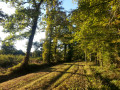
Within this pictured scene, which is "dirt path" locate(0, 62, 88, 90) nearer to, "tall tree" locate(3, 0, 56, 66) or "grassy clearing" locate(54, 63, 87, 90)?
"grassy clearing" locate(54, 63, 87, 90)

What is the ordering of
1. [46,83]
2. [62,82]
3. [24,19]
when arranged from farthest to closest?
[24,19] → [62,82] → [46,83]

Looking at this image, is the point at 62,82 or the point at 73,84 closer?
the point at 73,84

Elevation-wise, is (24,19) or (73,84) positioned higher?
(24,19)

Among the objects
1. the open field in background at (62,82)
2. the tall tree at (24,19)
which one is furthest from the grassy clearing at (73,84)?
the tall tree at (24,19)

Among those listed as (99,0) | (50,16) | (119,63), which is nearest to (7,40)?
(50,16)

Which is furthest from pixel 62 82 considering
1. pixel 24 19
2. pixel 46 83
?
pixel 24 19

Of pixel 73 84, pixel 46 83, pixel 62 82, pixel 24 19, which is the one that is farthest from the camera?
pixel 24 19

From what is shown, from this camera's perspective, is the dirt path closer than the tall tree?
Yes

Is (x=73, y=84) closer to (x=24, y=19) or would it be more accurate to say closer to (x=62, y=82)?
(x=62, y=82)

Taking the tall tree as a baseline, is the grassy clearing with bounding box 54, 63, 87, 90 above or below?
below

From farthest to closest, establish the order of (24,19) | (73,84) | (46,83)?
(24,19), (46,83), (73,84)

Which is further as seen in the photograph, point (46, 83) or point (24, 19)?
point (24, 19)

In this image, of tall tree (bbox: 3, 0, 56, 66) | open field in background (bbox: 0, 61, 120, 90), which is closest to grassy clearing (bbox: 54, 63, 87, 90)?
open field in background (bbox: 0, 61, 120, 90)

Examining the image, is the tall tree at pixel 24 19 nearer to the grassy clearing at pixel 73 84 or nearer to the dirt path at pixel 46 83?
the dirt path at pixel 46 83
